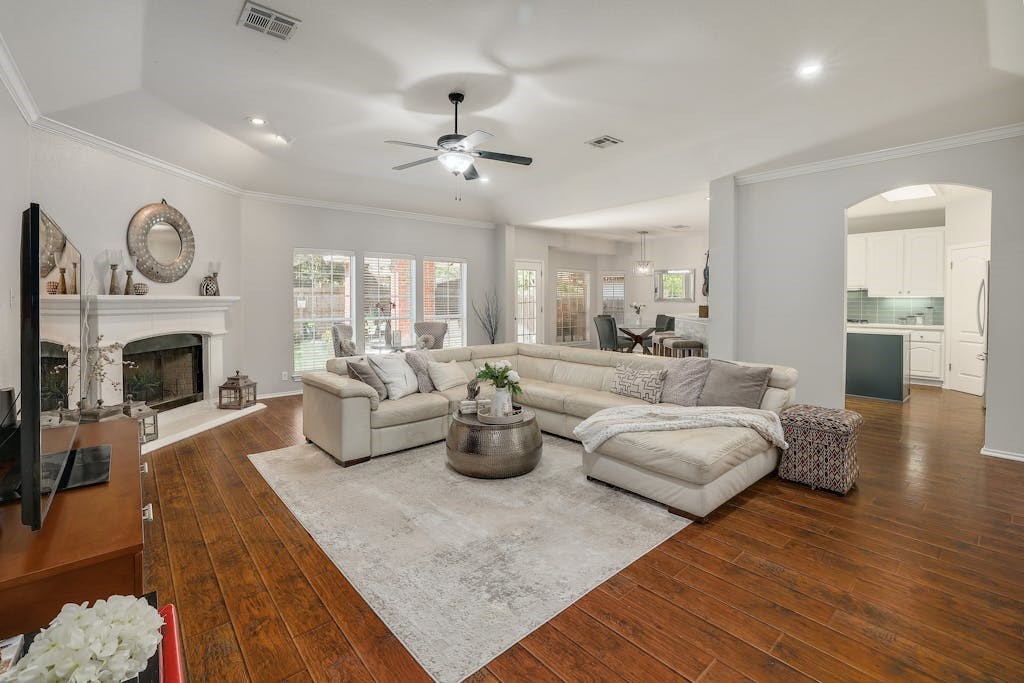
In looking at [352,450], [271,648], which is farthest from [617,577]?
[352,450]

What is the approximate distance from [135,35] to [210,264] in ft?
10.4

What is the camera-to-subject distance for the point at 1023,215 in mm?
3938

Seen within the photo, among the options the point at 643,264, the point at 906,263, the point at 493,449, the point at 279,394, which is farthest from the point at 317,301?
the point at 906,263

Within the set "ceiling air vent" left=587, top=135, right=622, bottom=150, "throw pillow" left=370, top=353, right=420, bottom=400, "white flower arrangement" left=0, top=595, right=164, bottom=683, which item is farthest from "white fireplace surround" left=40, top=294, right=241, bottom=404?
"ceiling air vent" left=587, top=135, right=622, bottom=150

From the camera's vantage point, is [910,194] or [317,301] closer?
[910,194]

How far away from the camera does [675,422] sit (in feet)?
11.1

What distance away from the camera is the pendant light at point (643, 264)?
10.8 metres

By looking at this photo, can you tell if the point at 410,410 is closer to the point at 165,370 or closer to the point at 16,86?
the point at 165,370

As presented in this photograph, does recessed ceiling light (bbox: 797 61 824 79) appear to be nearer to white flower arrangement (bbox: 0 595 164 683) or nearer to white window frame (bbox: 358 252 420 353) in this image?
white flower arrangement (bbox: 0 595 164 683)

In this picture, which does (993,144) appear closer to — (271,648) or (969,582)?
(969,582)

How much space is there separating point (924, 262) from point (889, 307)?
2.95 ft

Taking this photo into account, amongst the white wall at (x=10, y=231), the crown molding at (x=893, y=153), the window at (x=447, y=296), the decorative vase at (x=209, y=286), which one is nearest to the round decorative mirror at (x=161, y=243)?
the decorative vase at (x=209, y=286)

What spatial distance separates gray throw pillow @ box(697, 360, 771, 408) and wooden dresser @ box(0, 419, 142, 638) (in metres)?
3.73

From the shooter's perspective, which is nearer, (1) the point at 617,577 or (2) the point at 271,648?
(2) the point at 271,648
